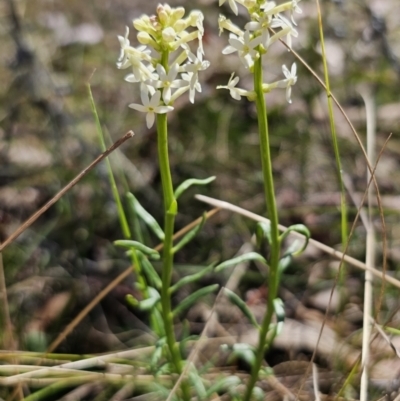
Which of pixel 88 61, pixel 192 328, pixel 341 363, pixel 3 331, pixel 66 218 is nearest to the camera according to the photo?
pixel 341 363

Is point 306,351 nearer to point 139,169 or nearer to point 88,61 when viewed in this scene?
point 139,169

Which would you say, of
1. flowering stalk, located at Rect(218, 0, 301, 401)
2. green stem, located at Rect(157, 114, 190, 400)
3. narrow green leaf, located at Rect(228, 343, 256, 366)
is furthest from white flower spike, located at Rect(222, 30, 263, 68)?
narrow green leaf, located at Rect(228, 343, 256, 366)

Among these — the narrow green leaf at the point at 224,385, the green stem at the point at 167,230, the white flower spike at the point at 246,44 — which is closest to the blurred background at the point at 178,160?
the narrow green leaf at the point at 224,385

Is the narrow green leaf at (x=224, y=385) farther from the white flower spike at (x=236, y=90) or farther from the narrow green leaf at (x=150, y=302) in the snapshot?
the white flower spike at (x=236, y=90)

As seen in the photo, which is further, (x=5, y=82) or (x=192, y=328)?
(x=5, y=82)

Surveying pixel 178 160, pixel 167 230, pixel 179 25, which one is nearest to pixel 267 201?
pixel 167 230

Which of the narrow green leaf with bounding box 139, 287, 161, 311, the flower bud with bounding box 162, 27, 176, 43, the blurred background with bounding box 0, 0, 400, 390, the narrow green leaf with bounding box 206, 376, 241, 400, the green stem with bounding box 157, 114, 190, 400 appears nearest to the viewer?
the flower bud with bounding box 162, 27, 176, 43

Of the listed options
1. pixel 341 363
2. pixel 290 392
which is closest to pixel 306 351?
pixel 341 363

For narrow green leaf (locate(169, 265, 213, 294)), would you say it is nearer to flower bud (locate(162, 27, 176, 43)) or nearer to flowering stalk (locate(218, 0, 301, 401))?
flowering stalk (locate(218, 0, 301, 401))

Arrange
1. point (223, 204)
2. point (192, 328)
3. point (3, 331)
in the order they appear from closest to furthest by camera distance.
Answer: point (223, 204), point (3, 331), point (192, 328)

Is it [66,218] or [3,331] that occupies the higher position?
[66,218]
